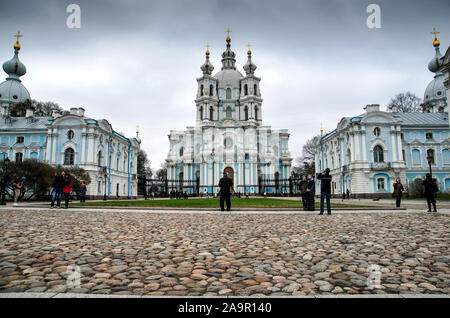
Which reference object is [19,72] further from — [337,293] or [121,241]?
[337,293]

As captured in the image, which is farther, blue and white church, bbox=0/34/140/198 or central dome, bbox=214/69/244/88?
central dome, bbox=214/69/244/88

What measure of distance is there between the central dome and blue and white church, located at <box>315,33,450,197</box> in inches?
951

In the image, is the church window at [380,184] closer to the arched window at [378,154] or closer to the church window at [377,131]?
the arched window at [378,154]

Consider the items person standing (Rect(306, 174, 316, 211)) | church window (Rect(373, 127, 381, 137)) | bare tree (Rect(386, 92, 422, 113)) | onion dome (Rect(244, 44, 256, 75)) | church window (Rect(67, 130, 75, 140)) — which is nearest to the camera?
person standing (Rect(306, 174, 316, 211))

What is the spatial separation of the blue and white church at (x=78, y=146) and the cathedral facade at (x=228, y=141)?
9.34 metres

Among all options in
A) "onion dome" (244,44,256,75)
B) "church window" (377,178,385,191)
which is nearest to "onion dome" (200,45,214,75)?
"onion dome" (244,44,256,75)

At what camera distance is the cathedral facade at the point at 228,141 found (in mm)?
50438

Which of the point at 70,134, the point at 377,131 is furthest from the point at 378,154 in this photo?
the point at 70,134

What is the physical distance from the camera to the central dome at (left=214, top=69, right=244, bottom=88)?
62.3 metres

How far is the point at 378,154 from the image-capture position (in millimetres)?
37844

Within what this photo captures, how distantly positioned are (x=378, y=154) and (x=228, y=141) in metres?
24.5

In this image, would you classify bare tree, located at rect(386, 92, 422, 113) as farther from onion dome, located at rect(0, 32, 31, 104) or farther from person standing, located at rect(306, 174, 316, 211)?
onion dome, located at rect(0, 32, 31, 104)

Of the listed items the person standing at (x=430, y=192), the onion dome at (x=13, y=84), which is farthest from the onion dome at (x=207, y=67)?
the person standing at (x=430, y=192)
